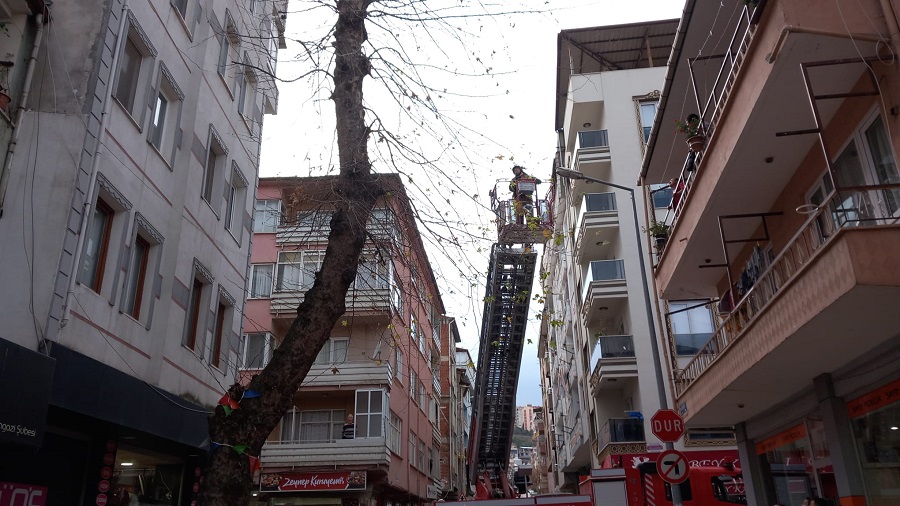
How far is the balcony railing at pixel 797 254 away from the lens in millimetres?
8586

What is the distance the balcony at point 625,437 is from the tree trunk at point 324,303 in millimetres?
21654

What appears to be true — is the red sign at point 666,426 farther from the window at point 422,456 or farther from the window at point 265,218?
the window at point 422,456

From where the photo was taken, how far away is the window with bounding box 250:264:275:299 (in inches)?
1201

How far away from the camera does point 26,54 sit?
32.4 feet

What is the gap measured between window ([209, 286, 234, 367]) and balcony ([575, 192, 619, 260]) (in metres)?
18.0

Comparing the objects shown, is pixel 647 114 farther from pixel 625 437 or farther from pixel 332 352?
pixel 332 352

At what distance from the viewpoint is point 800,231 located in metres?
8.82

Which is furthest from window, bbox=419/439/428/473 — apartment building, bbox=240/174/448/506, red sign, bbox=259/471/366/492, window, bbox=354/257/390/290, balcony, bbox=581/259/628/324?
window, bbox=354/257/390/290

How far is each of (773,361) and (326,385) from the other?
21.1m

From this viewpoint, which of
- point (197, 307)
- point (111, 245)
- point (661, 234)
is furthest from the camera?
point (661, 234)

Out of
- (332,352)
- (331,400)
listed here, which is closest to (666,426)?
(332,352)

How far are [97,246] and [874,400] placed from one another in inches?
468

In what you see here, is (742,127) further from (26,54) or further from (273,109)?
(273,109)

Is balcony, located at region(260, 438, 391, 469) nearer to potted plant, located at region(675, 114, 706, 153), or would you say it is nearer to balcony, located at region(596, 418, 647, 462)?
balcony, located at region(596, 418, 647, 462)
